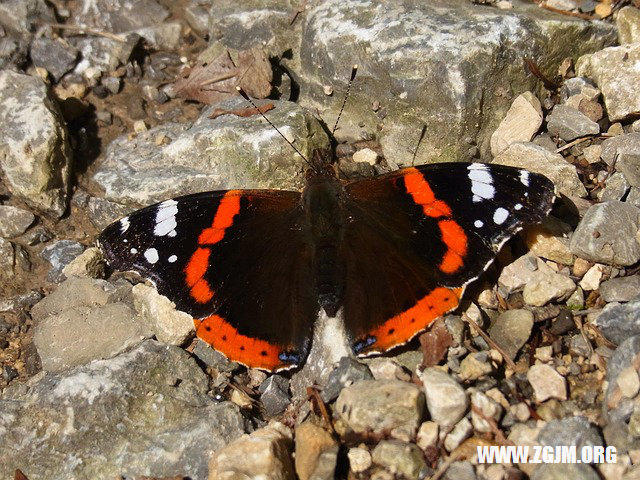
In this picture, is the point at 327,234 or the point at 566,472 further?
the point at 327,234

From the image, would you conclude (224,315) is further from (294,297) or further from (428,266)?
(428,266)

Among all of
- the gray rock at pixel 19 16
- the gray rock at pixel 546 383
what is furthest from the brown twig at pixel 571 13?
the gray rock at pixel 19 16

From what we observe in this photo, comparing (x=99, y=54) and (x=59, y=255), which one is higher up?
(x=99, y=54)

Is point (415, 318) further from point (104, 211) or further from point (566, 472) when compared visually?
point (104, 211)

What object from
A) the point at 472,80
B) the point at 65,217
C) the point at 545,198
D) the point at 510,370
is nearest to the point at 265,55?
the point at 472,80

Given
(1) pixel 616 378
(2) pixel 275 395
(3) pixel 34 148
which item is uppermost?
(1) pixel 616 378

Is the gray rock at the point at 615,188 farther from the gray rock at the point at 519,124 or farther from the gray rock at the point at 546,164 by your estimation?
the gray rock at the point at 519,124

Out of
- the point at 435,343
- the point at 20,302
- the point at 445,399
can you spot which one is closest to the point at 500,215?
the point at 435,343

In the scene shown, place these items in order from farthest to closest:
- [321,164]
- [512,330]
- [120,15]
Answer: [120,15]
[321,164]
[512,330]
